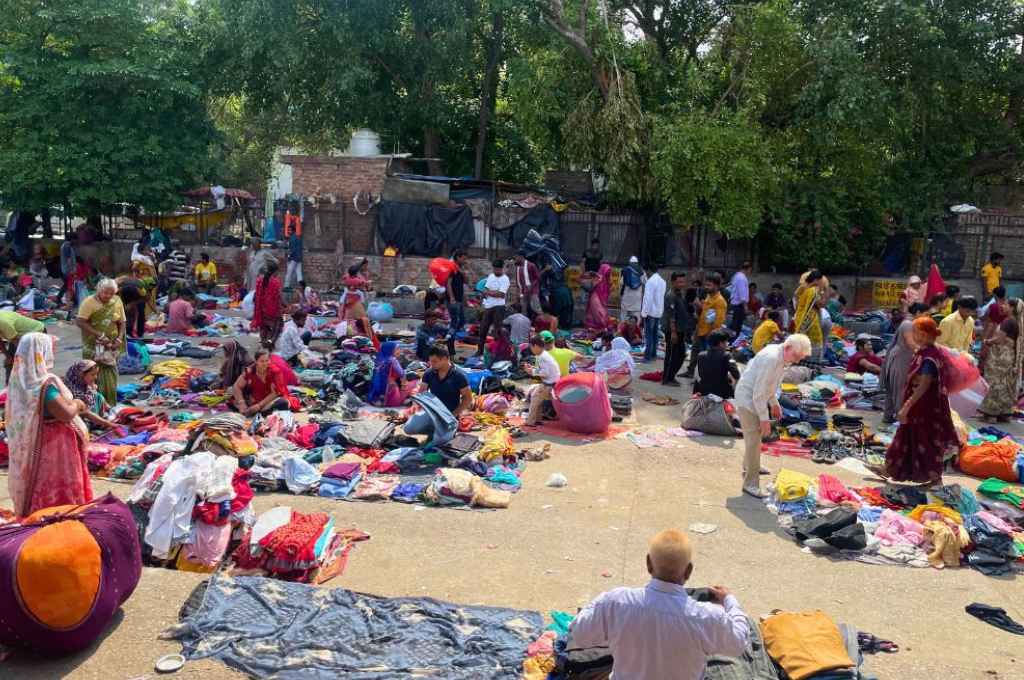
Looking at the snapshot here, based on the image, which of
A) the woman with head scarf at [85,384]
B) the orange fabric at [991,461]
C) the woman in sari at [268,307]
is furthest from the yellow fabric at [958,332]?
the woman with head scarf at [85,384]

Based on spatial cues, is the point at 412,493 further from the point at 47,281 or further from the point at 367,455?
the point at 47,281

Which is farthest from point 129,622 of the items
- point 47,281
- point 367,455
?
point 47,281

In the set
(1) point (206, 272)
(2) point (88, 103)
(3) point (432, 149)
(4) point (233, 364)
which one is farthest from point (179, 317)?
(3) point (432, 149)

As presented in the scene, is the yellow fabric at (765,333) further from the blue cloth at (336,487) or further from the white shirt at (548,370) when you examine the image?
the blue cloth at (336,487)

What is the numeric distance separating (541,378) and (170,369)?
18.9 ft

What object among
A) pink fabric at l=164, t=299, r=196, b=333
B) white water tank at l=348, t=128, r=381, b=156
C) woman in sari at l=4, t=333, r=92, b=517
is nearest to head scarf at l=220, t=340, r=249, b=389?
woman in sari at l=4, t=333, r=92, b=517

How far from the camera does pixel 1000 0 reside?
63.1ft

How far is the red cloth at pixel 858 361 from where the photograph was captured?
13.5 meters

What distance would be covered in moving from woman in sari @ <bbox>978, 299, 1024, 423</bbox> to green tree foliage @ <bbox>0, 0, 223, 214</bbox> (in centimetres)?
1929

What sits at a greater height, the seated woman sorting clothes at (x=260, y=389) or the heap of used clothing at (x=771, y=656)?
the seated woman sorting clothes at (x=260, y=389)

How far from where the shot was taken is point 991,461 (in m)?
8.83

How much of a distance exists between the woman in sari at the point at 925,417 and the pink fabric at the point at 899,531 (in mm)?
1007

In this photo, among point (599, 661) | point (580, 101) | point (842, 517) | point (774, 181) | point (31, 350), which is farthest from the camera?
point (580, 101)

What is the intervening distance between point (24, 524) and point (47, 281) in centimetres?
1924
